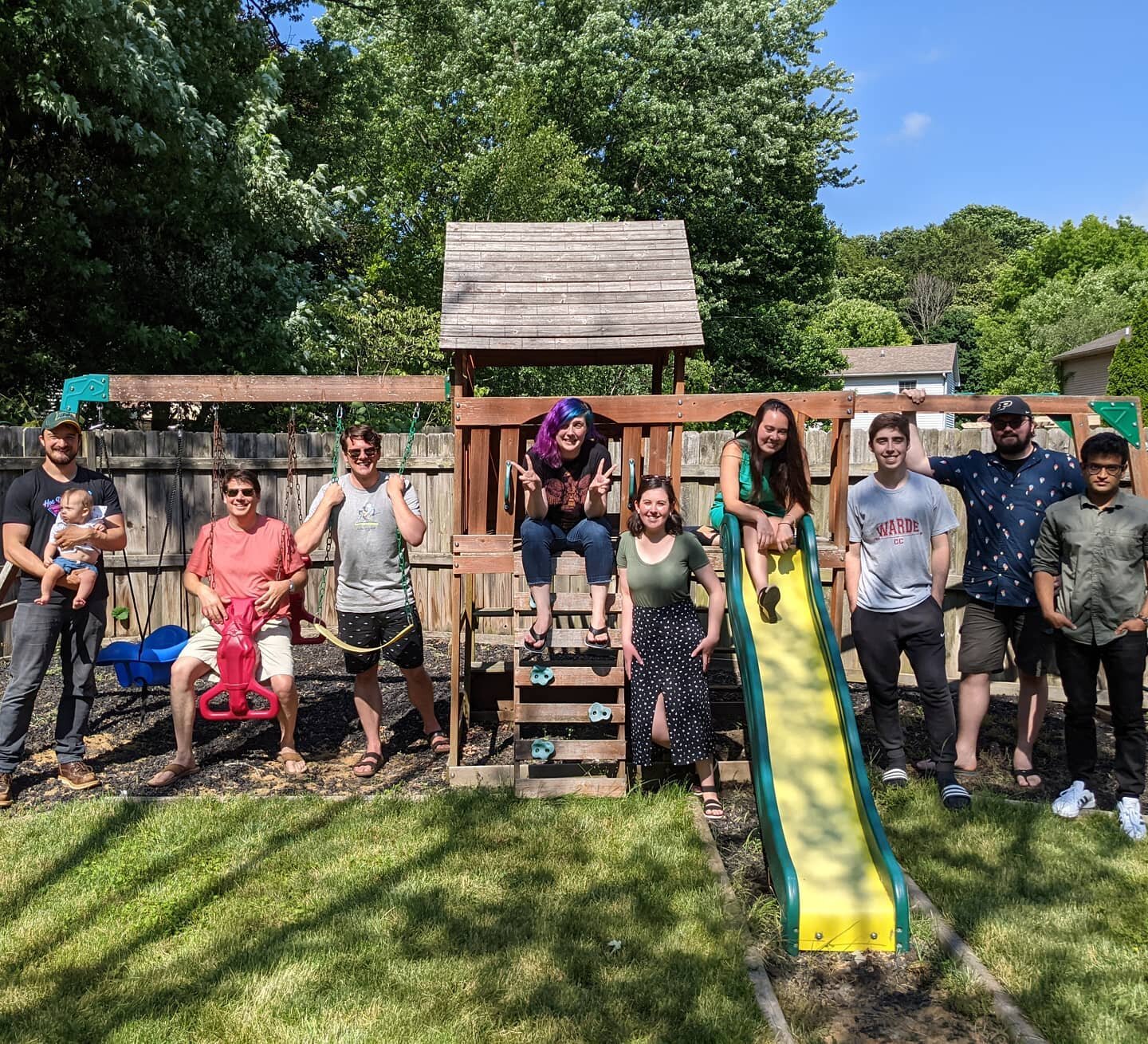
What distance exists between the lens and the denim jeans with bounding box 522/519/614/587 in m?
5.50

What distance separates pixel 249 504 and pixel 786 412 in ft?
10.6

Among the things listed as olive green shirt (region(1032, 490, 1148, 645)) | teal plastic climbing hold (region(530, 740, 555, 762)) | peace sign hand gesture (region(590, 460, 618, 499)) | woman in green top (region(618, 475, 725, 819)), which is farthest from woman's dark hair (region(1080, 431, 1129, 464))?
teal plastic climbing hold (region(530, 740, 555, 762))

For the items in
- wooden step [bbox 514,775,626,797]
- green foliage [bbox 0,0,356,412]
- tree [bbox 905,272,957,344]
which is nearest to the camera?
wooden step [bbox 514,775,626,797]

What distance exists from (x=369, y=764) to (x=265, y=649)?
0.95 metres

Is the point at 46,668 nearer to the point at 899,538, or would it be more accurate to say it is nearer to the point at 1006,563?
the point at 899,538

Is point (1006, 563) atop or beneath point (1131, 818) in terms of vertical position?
atop

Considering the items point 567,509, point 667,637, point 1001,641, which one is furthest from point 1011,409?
point 567,509

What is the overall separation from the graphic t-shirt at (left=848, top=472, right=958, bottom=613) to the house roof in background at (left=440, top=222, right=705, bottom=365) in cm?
169

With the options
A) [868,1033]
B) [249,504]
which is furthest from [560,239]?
[868,1033]

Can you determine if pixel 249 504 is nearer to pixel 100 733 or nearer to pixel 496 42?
pixel 100 733

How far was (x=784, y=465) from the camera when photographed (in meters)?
5.55

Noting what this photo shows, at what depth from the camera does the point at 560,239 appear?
7117mm

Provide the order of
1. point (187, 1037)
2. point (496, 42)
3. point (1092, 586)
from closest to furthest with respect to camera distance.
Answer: point (187, 1037) → point (1092, 586) → point (496, 42)

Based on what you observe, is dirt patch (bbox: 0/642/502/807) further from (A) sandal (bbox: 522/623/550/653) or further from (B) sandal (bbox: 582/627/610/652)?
(B) sandal (bbox: 582/627/610/652)
